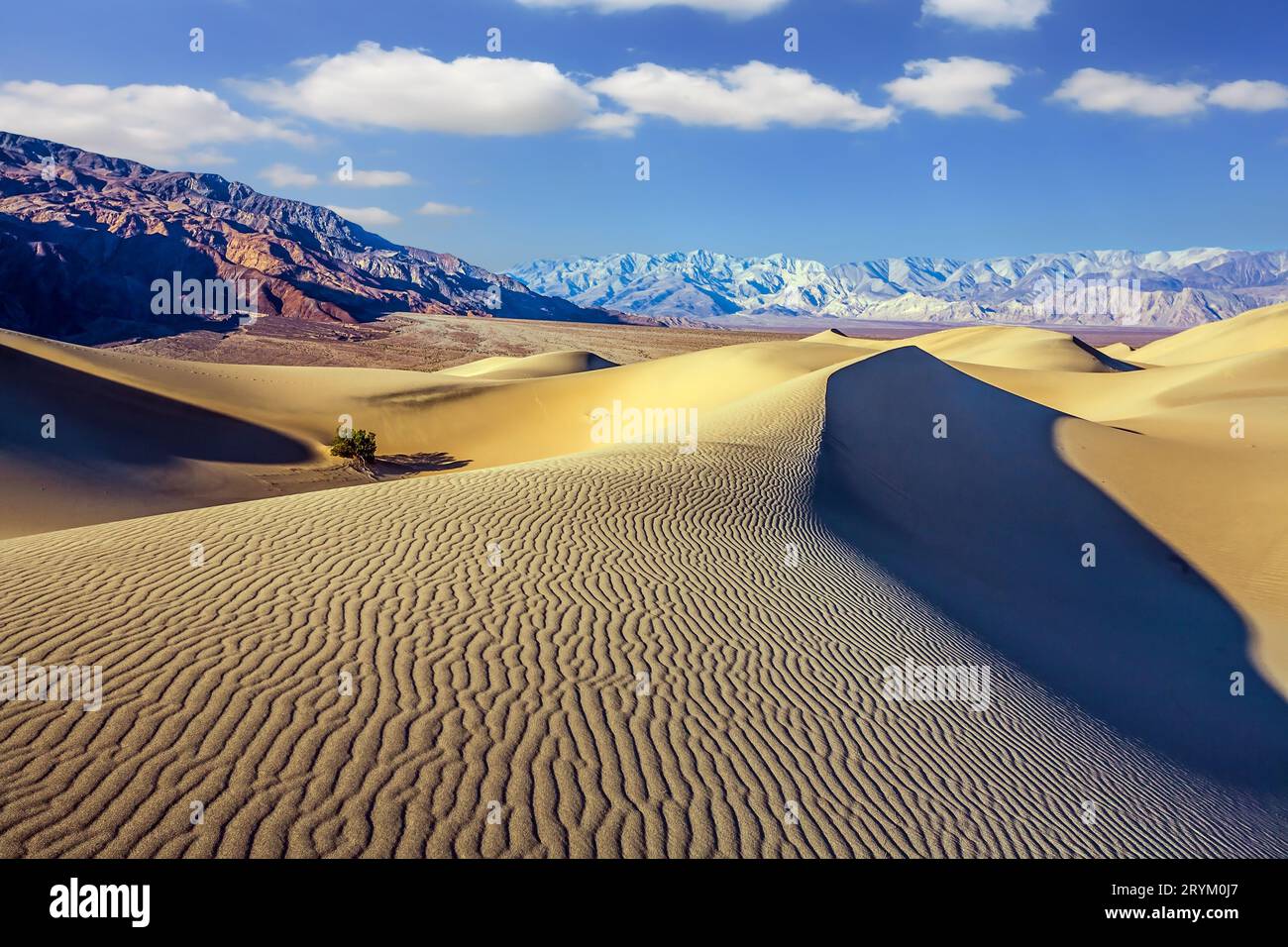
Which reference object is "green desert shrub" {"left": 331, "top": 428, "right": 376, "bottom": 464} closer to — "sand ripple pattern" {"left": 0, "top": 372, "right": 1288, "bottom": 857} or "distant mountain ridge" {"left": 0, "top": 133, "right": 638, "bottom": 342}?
"sand ripple pattern" {"left": 0, "top": 372, "right": 1288, "bottom": 857}

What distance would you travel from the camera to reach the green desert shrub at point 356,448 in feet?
76.4

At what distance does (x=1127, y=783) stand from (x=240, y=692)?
7.30m

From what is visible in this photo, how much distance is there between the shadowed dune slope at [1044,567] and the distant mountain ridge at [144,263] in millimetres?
71007

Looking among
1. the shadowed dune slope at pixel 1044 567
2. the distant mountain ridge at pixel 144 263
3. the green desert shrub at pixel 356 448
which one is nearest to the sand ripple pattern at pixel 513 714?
the shadowed dune slope at pixel 1044 567

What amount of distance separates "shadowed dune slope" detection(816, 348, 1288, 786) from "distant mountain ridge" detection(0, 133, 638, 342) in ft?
233

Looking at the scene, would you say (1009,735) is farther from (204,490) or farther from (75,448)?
(75,448)

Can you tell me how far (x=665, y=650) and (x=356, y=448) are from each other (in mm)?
18824

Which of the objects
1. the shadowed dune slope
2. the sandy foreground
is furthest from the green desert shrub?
the shadowed dune slope

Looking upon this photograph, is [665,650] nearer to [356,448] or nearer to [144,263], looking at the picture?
[356,448]

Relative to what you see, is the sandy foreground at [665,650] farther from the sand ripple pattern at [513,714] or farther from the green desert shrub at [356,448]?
the green desert shrub at [356,448]

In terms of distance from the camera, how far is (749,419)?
1919cm

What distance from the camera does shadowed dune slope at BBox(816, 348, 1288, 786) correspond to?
32.4ft

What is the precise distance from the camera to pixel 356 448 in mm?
23328

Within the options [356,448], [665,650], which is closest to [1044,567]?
[665,650]
